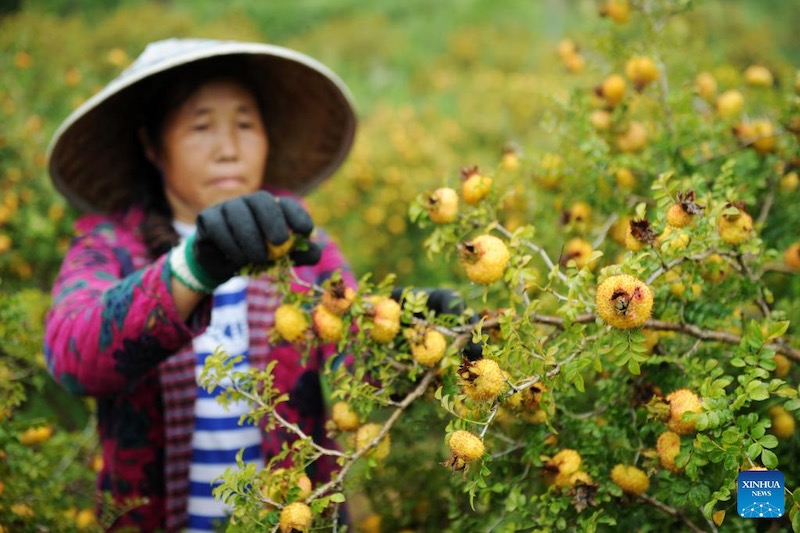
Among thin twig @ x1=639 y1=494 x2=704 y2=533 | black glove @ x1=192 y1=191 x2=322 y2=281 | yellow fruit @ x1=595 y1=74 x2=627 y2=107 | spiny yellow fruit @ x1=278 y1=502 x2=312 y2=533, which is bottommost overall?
thin twig @ x1=639 y1=494 x2=704 y2=533

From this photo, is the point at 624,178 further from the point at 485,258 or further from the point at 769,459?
the point at 769,459

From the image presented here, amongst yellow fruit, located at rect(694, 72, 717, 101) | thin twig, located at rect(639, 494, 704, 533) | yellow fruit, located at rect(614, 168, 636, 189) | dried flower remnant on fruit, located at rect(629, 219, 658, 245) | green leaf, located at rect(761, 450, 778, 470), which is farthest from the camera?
yellow fruit, located at rect(694, 72, 717, 101)

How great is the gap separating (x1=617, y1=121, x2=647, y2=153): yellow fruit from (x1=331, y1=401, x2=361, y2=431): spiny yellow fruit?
90cm

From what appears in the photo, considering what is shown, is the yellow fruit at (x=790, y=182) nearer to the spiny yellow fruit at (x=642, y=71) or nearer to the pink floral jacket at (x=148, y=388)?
the spiny yellow fruit at (x=642, y=71)

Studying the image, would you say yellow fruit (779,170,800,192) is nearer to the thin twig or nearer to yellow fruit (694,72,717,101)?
yellow fruit (694,72,717,101)

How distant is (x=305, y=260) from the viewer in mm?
1161

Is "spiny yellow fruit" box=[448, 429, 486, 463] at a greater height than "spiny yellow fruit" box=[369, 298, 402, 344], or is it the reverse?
"spiny yellow fruit" box=[369, 298, 402, 344]

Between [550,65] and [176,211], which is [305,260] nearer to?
[176,211]

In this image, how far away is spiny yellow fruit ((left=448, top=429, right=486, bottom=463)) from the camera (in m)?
0.86

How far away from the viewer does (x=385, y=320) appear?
1.02 meters

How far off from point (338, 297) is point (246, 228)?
17 cm

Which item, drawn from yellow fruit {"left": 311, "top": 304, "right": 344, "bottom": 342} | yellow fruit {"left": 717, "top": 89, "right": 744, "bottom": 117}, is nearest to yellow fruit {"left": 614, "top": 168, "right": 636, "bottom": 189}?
yellow fruit {"left": 717, "top": 89, "right": 744, "bottom": 117}

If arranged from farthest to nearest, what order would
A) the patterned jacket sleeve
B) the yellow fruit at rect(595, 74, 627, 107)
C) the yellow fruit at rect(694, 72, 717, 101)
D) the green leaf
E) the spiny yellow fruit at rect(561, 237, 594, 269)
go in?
the yellow fruit at rect(694, 72, 717, 101) → the yellow fruit at rect(595, 74, 627, 107) → the spiny yellow fruit at rect(561, 237, 594, 269) → the patterned jacket sleeve → the green leaf

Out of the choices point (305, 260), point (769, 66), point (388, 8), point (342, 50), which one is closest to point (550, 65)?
point (769, 66)
